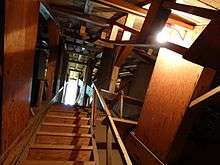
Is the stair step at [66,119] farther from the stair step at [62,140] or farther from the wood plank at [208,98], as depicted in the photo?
the wood plank at [208,98]

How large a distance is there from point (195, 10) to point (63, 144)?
13.4 feet

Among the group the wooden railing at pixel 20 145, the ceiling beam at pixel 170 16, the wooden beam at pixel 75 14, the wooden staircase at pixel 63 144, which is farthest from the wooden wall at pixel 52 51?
the wooden railing at pixel 20 145

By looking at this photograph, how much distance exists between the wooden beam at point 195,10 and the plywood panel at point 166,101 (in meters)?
1.26

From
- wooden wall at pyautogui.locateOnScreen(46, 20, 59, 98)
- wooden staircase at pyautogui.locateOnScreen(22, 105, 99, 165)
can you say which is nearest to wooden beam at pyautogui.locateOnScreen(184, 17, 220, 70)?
wooden staircase at pyautogui.locateOnScreen(22, 105, 99, 165)

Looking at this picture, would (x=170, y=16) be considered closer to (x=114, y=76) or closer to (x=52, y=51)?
(x=114, y=76)

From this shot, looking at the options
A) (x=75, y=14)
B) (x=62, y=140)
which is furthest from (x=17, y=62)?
(x=75, y=14)

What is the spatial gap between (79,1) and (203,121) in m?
4.58

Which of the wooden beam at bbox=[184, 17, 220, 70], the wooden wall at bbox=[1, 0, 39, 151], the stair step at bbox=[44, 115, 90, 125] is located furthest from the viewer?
the stair step at bbox=[44, 115, 90, 125]

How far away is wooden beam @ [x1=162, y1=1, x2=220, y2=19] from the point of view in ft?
9.31

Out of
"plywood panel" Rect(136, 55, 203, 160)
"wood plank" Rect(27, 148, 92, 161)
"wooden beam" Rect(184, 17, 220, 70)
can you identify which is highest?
"wooden beam" Rect(184, 17, 220, 70)

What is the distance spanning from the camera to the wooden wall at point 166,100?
176 inches

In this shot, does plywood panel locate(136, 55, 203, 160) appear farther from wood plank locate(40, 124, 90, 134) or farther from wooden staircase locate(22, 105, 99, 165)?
wood plank locate(40, 124, 90, 134)

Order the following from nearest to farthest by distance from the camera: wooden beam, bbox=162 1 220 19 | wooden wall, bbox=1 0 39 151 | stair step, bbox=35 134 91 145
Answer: wooden beam, bbox=162 1 220 19, wooden wall, bbox=1 0 39 151, stair step, bbox=35 134 91 145

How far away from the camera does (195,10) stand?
10.5 ft
